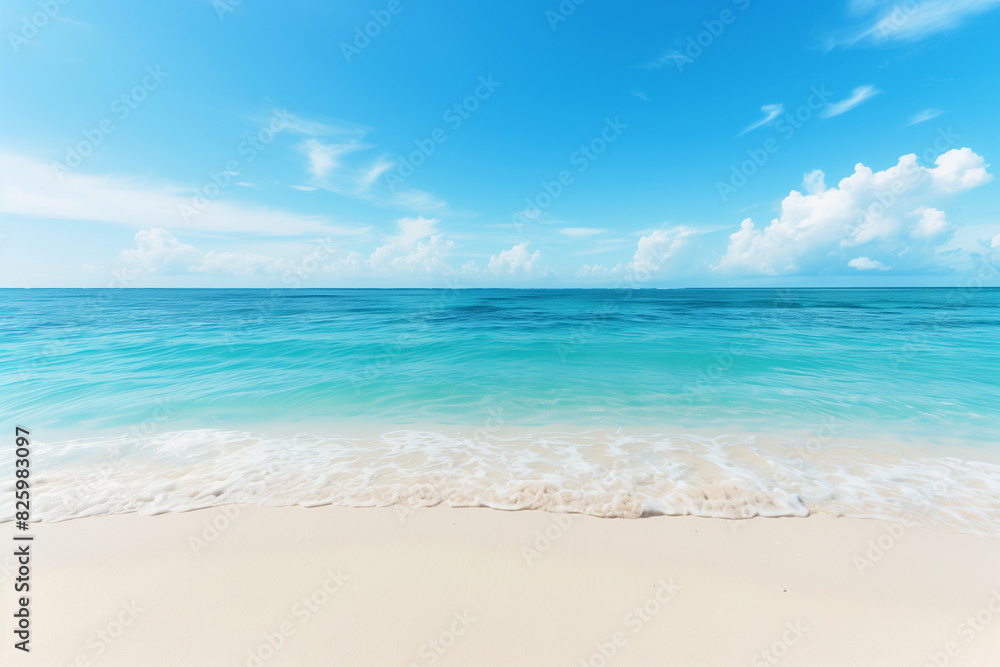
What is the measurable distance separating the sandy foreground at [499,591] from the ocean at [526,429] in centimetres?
53

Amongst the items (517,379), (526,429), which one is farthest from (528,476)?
(517,379)

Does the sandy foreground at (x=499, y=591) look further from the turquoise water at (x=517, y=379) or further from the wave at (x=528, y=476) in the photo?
the turquoise water at (x=517, y=379)

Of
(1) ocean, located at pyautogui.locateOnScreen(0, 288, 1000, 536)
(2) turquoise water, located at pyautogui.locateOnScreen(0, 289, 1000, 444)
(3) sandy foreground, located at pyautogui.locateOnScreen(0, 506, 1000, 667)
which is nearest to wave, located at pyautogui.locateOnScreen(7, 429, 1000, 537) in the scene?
(1) ocean, located at pyautogui.locateOnScreen(0, 288, 1000, 536)

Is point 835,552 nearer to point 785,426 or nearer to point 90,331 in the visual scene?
point 785,426

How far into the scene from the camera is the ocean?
5.65 meters

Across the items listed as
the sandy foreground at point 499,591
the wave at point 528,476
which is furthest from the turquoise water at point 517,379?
the sandy foreground at point 499,591

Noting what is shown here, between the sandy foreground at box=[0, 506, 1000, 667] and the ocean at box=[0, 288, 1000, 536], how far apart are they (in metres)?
0.53

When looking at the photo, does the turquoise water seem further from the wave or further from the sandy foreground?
the sandy foreground

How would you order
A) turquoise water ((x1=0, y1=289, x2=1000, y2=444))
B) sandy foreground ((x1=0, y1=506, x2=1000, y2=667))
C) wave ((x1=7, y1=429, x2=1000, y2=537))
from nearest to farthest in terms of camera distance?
sandy foreground ((x1=0, y1=506, x2=1000, y2=667)), wave ((x1=7, y1=429, x2=1000, y2=537)), turquoise water ((x1=0, y1=289, x2=1000, y2=444))

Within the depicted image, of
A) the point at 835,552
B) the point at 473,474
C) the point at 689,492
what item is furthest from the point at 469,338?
the point at 835,552

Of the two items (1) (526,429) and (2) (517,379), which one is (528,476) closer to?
(1) (526,429)

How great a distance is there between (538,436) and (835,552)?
5037 millimetres

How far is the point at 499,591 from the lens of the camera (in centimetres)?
391

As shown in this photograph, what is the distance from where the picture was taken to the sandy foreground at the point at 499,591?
333 centimetres
